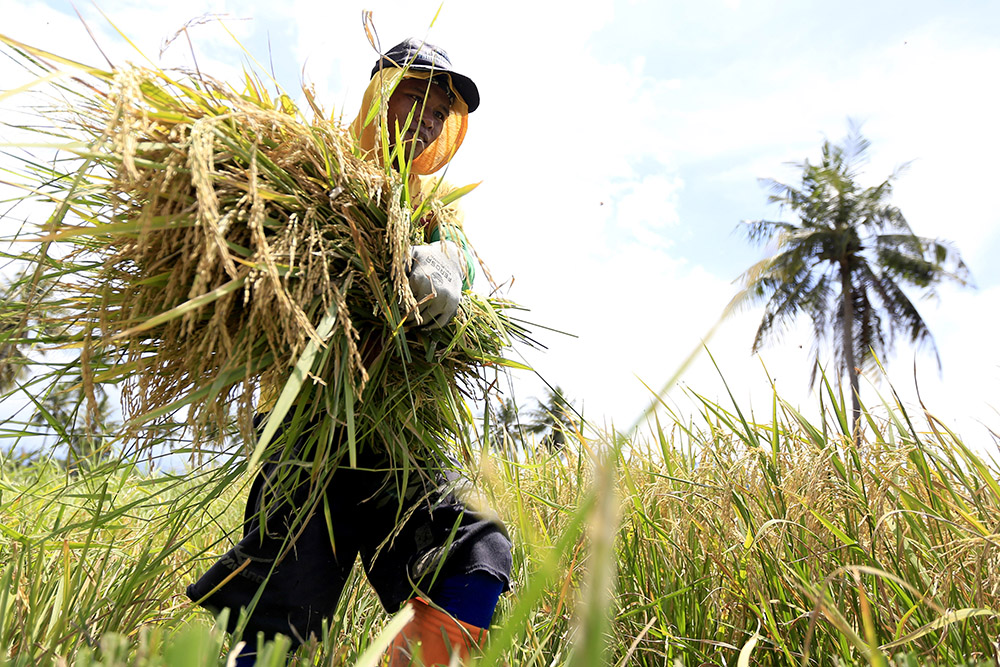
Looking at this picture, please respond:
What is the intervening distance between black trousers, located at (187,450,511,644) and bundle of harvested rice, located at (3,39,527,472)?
23cm

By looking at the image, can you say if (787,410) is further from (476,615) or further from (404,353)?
(404,353)

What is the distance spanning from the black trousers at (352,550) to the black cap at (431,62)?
1078mm

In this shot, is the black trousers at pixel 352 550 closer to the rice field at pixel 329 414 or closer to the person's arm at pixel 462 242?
the rice field at pixel 329 414

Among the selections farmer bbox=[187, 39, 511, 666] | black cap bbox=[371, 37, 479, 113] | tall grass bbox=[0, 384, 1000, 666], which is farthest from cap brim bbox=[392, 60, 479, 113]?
tall grass bbox=[0, 384, 1000, 666]

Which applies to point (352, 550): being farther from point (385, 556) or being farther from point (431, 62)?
point (431, 62)

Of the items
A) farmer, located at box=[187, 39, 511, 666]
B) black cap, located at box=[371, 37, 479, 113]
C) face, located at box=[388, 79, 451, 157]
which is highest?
black cap, located at box=[371, 37, 479, 113]

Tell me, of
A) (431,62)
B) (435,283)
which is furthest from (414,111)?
(435,283)

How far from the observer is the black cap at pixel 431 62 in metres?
1.75

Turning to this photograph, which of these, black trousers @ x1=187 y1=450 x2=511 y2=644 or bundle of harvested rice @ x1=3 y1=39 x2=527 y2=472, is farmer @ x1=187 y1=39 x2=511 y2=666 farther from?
bundle of harvested rice @ x1=3 y1=39 x2=527 y2=472

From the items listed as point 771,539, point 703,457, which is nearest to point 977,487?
point 771,539

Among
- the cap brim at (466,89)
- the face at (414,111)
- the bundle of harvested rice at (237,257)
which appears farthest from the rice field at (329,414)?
the cap brim at (466,89)

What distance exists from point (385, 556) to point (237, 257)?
852mm

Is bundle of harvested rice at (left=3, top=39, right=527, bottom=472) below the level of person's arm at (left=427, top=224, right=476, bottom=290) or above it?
below

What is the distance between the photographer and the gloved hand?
1191 millimetres
